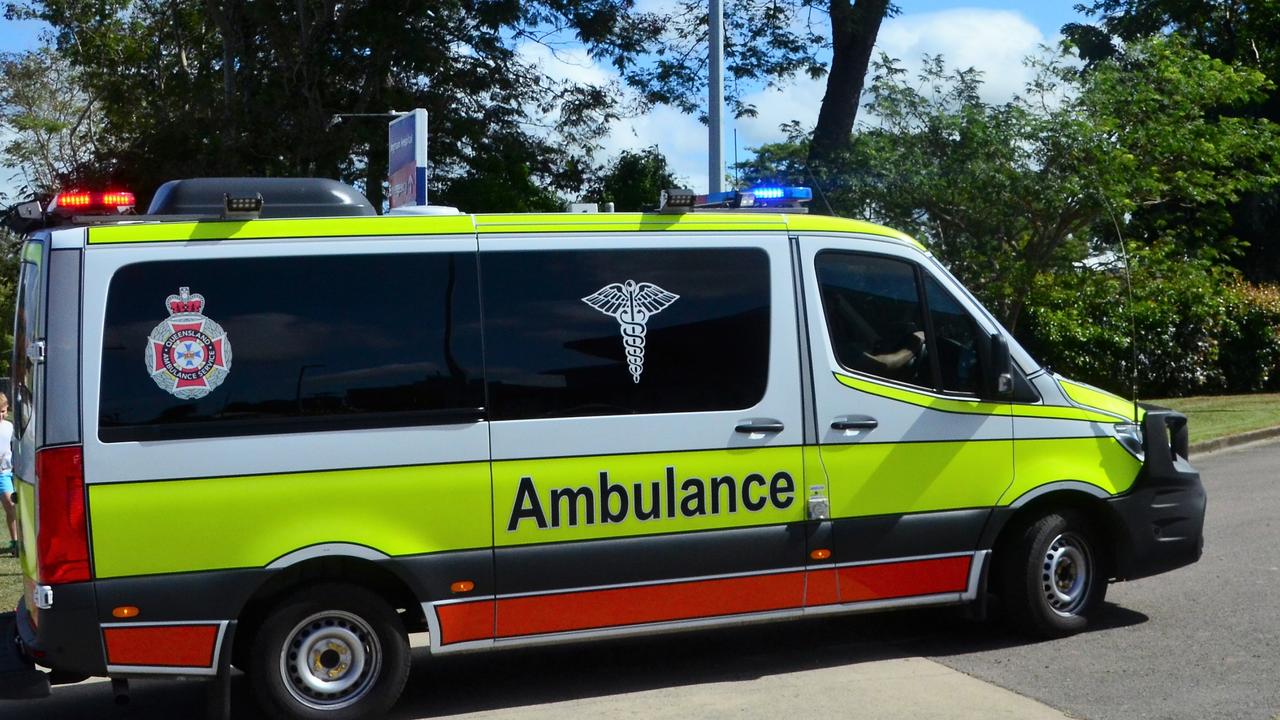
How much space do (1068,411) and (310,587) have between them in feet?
13.3

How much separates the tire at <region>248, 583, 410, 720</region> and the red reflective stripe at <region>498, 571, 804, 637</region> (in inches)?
21.0

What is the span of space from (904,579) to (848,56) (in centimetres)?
1560

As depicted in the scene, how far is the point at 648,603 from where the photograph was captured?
6695mm

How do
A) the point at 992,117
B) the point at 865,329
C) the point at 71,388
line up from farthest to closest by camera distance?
the point at 992,117, the point at 865,329, the point at 71,388

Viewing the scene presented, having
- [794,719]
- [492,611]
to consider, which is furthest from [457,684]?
[794,719]

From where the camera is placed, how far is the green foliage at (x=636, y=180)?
19.0 meters

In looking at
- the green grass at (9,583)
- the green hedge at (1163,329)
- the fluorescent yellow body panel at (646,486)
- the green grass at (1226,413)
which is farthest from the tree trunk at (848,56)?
the fluorescent yellow body panel at (646,486)

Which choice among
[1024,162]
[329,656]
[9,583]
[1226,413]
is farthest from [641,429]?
[1226,413]

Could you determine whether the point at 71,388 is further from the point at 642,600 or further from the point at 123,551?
the point at 642,600

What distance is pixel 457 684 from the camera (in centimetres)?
728

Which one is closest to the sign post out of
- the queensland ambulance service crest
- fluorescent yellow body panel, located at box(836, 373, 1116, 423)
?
the queensland ambulance service crest

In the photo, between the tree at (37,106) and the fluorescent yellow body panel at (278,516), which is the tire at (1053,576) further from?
the tree at (37,106)

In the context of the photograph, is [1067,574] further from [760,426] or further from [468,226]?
[468,226]

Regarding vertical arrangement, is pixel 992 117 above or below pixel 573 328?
above
